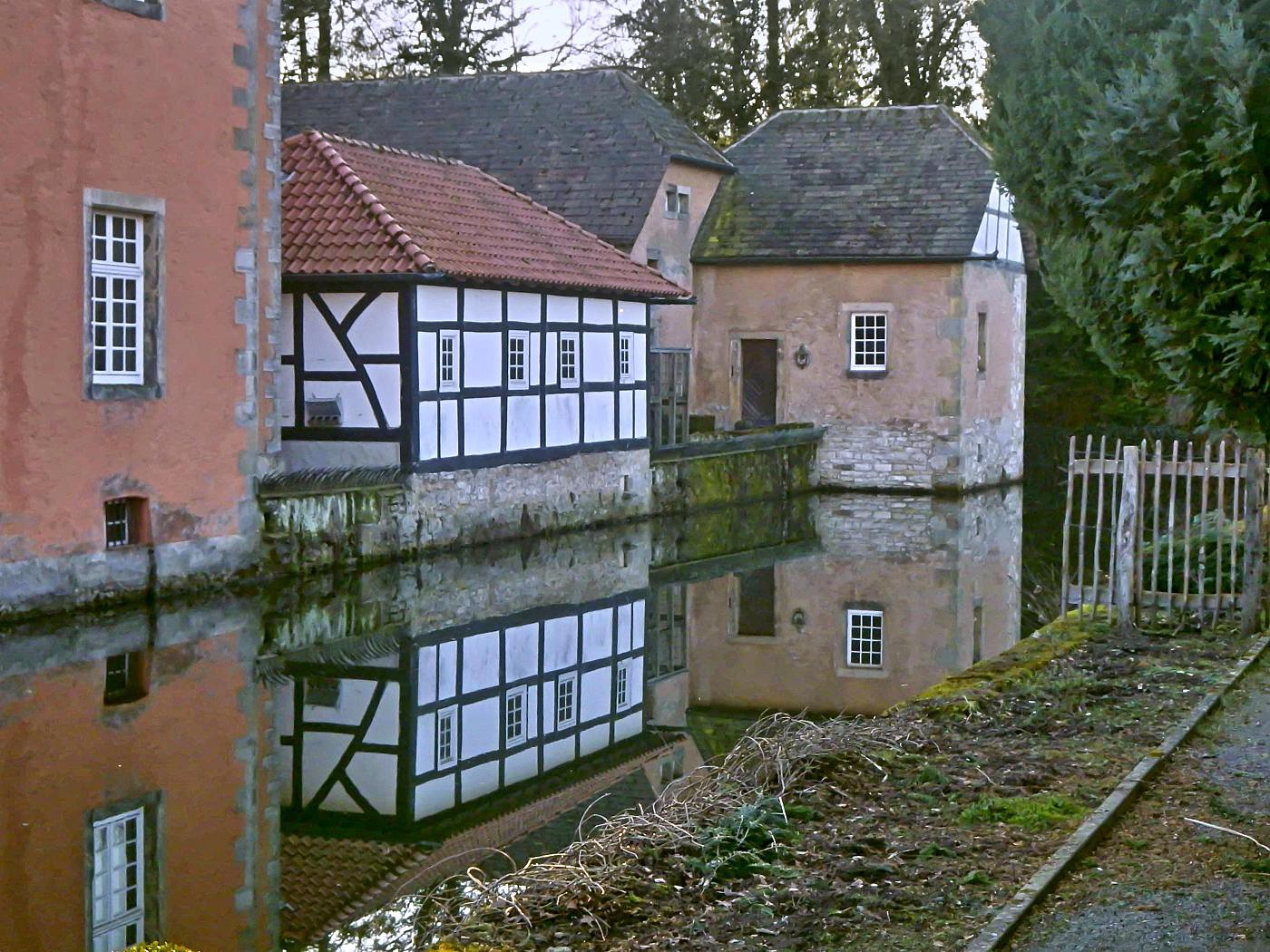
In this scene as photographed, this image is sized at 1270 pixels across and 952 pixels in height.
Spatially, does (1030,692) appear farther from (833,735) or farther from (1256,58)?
(1256,58)

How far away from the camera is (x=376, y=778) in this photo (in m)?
9.38

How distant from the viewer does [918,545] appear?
21000mm

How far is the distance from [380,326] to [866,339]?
1242 cm

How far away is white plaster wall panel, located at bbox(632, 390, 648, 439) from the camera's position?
23422mm

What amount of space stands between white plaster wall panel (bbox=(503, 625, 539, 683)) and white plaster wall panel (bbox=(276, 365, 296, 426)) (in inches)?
240

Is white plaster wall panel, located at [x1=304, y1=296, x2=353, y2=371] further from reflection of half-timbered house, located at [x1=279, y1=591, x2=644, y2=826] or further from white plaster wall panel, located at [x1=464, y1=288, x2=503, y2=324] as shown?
reflection of half-timbered house, located at [x1=279, y1=591, x2=644, y2=826]

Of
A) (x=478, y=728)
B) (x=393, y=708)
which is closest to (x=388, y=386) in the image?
(x=393, y=708)

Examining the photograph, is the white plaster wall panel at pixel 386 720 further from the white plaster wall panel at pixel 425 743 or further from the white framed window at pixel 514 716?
the white framed window at pixel 514 716

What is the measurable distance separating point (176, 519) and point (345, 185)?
5938 millimetres

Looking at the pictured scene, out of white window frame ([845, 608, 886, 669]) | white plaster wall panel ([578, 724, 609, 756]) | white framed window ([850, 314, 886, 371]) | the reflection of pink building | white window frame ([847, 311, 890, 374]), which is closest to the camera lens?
the reflection of pink building

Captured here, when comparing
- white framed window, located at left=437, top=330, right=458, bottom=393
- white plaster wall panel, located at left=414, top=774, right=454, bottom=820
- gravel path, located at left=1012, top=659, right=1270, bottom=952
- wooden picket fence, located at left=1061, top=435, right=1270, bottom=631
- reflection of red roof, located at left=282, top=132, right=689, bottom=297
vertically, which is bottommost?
white plaster wall panel, located at left=414, top=774, right=454, bottom=820

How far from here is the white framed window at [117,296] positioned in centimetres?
1414

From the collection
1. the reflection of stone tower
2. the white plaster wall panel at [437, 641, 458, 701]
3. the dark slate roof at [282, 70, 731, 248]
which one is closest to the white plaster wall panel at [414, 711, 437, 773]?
the white plaster wall panel at [437, 641, 458, 701]

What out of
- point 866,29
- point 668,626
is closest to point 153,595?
point 668,626
